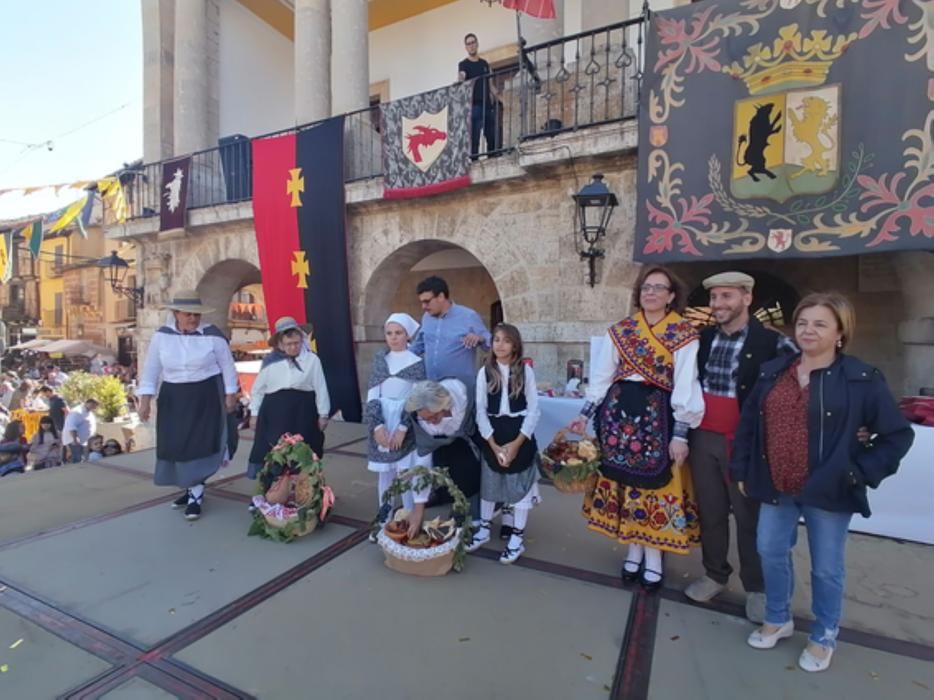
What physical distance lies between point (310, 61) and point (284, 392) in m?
6.95

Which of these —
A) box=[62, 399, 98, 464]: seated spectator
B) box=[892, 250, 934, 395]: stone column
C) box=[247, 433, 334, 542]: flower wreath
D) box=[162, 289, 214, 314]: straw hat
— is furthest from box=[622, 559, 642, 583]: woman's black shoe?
box=[62, 399, 98, 464]: seated spectator

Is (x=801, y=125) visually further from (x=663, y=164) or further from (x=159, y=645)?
(x=159, y=645)

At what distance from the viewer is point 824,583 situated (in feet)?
6.56

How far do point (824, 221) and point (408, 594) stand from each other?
460cm

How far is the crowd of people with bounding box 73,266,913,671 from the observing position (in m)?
1.95

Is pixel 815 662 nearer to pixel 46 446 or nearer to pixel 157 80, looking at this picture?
pixel 46 446

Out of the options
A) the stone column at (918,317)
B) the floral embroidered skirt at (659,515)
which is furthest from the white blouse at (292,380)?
the stone column at (918,317)

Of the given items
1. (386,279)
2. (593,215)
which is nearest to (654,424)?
(593,215)

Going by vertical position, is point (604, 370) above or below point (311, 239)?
below

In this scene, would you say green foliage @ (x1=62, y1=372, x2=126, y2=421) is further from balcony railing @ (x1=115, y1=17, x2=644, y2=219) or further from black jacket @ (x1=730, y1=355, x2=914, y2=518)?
black jacket @ (x1=730, y1=355, x2=914, y2=518)

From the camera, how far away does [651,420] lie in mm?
2494

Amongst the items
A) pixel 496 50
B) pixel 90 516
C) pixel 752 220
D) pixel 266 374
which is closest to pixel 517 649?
pixel 266 374

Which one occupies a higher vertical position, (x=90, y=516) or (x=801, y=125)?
(x=801, y=125)

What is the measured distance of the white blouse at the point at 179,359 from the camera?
3.71m
